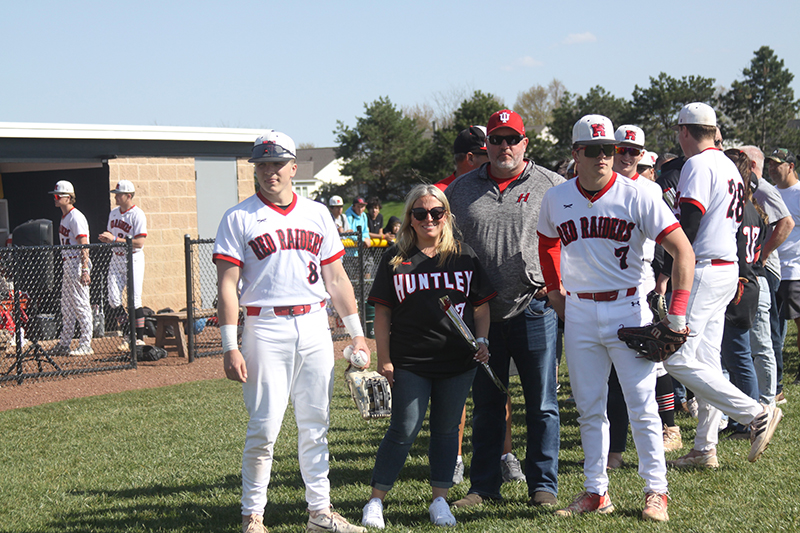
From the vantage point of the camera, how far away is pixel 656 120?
48.0 metres

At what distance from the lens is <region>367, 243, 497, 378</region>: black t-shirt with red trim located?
3.98 m

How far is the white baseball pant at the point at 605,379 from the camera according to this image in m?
3.88

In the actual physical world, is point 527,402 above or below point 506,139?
below

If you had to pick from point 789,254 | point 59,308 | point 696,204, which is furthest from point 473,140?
point 59,308

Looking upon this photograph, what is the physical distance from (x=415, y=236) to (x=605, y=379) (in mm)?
1359

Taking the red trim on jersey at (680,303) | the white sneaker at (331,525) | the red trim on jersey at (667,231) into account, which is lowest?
the white sneaker at (331,525)

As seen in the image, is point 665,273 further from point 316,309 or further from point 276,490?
point 276,490

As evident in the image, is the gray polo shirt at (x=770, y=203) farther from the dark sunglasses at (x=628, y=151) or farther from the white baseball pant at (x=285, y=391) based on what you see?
the white baseball pant at (x=285, y=391)

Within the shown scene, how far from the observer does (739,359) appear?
545 centimetres

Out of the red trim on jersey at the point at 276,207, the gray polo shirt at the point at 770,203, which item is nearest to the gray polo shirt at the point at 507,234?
the red trim on jersey at the point at 276,207

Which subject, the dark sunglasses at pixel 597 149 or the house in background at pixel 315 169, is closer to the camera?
the dark sunglasses at pixel 597 149

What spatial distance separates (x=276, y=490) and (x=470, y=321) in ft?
6.09

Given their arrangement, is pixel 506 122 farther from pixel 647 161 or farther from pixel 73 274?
pixel 73 274

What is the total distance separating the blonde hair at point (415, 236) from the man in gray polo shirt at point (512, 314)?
0.32 m
